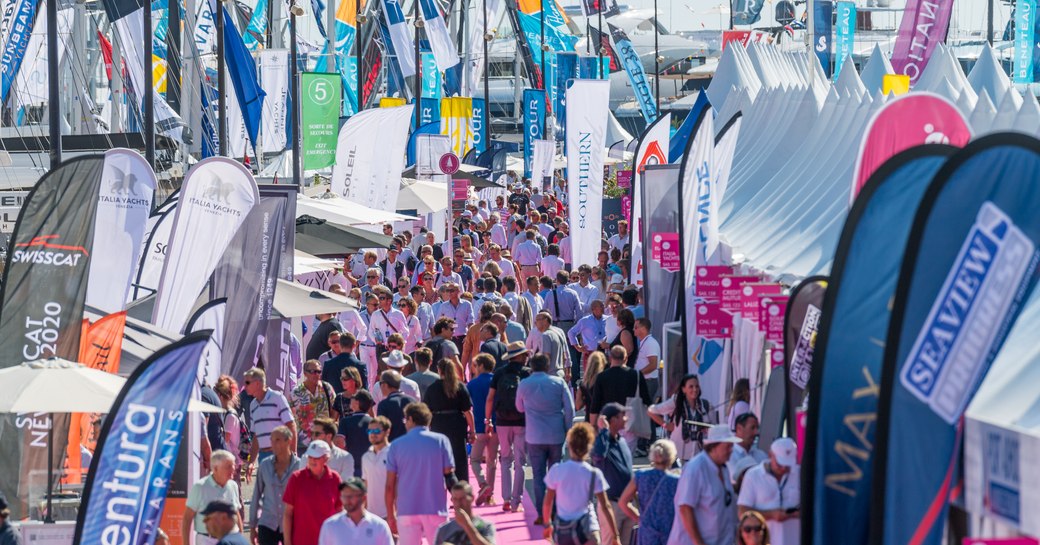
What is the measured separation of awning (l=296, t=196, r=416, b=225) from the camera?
69.2 feet

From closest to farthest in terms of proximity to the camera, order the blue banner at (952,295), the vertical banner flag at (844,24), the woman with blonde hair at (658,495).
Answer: the blue banner at (952,295), the woman with blonde hair at (658,495), the vertical banner flag at (844,24)

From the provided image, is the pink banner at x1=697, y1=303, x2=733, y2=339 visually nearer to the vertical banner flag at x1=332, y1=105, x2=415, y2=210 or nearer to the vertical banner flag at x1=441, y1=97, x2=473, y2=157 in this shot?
the vertical banner flag at x1=332, y1=105, x2=415, y2=210

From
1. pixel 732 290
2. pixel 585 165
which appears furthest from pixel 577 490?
pixel 585 165

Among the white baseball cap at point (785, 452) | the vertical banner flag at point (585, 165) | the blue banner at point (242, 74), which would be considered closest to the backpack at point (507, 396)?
the white baseball cap at point (785, 452)

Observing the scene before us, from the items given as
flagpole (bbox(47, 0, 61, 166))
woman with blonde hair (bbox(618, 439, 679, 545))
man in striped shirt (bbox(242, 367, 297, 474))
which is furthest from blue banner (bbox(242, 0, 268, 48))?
woman with blonde hair (bbox(618, 439, 679, 545))

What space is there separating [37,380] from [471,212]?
81.9ft

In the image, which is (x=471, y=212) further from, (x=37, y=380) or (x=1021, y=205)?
(x=1021, y=205)

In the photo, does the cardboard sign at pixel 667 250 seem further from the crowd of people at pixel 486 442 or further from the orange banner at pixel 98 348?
the orange banner at pixel 98 348

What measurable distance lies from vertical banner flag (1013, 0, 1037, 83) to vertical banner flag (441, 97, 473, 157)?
13642 mm

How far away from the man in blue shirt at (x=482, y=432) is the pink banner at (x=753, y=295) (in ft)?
8.80

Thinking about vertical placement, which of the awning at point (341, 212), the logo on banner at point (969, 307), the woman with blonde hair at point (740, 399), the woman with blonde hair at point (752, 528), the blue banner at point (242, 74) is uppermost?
the blue banner at point (242, 74)

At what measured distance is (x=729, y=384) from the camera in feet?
41.3

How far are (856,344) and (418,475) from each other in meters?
5.04

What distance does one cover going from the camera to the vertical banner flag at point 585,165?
21609mm
